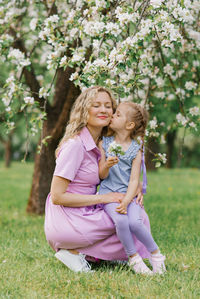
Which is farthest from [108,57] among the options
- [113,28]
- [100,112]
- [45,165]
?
[45,165]

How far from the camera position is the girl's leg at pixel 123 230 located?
3.21 metres

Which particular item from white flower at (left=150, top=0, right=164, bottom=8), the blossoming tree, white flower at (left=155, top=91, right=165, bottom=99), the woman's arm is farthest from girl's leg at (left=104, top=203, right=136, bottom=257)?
white flower at (left=155, top=91, right=165, bottom=99)

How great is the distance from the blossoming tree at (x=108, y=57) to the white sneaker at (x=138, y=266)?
3.15 ft

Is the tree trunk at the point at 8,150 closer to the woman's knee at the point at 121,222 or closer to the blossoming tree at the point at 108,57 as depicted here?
the blossoming tree at the point at 108,57

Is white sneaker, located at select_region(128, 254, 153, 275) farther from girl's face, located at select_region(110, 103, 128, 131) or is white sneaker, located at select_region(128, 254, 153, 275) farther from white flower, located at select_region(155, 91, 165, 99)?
white flower, located at select_region(155, 91, 165, 99)

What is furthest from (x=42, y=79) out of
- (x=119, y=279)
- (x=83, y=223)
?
(x=119, y=279)

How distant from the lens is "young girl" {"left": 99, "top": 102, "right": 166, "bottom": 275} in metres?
3.24

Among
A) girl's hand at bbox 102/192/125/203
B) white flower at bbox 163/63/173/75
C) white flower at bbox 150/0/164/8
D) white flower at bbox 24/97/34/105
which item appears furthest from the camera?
white flower at bbox 163/63/173/75

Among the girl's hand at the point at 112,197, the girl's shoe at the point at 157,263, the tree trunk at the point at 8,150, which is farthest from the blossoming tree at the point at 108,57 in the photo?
the tree trunk at the point at 8,150

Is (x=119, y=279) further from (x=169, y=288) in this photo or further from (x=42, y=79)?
(x=42, y=79)

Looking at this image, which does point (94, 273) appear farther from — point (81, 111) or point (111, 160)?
point (81, 111)

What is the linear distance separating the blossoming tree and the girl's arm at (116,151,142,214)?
1.41 ft

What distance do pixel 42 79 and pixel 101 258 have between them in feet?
13.6

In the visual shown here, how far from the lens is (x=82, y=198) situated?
132 inches
